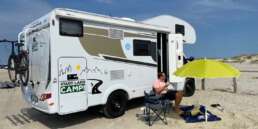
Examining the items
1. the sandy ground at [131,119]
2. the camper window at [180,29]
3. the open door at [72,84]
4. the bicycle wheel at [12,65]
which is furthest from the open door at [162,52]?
the bicycle wheel at [12,65]

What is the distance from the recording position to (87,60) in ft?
27.1

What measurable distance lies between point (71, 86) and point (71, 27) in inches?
55.5

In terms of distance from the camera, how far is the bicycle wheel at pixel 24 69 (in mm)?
8773

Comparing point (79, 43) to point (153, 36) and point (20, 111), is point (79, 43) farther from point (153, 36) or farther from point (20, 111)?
point (20, 111)

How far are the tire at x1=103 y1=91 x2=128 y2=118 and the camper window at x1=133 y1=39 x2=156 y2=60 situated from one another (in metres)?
1.33

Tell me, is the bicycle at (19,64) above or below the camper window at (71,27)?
below

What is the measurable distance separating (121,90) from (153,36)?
2.14 meters

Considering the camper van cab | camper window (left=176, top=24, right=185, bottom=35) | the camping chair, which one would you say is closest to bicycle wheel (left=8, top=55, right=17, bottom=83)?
the camper van cab

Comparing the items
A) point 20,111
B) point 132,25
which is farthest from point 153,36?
point 20,111

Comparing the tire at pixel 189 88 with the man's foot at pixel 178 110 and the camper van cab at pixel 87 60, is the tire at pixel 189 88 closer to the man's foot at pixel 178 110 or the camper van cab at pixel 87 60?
the camper van cab at pixel 87 60

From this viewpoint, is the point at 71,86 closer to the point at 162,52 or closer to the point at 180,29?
the point at 162,52

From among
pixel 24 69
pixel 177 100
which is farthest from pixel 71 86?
pixel 177 100

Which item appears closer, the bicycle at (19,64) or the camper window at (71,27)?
the camper window at (71,27)

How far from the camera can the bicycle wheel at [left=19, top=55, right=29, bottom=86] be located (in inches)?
345
